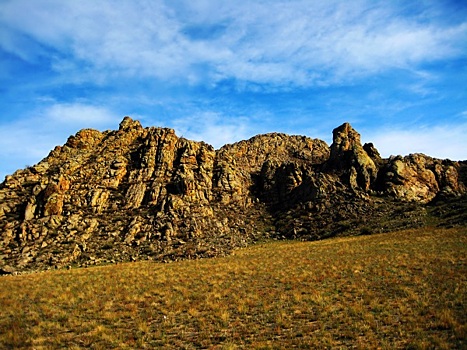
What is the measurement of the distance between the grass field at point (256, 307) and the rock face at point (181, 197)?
21486 mm

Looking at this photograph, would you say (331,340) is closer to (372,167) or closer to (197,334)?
(197,334)

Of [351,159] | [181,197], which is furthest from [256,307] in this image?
[351,159]

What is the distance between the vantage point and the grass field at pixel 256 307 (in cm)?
1455

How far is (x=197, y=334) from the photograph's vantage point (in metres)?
16.0

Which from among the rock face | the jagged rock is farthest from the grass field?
the jagged rock

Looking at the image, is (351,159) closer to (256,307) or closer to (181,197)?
(181,197)

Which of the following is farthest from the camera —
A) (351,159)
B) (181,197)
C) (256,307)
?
(351,159)

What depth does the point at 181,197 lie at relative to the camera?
70.8m

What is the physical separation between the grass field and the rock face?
21.5 meters

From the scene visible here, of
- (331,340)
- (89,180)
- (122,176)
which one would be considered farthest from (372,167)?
(331,340)

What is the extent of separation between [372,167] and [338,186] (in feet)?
35.7

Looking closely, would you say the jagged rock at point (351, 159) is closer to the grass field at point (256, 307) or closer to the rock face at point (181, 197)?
the rock face at point (181, 197)

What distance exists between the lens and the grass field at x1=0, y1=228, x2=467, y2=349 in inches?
573

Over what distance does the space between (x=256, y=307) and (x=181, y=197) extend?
52.2 meters
